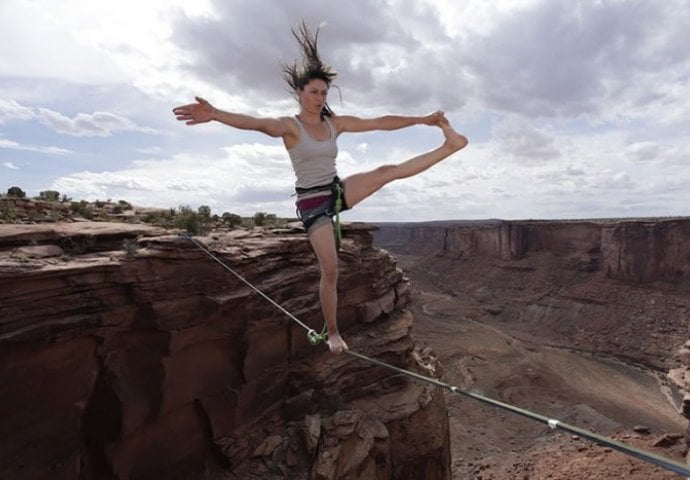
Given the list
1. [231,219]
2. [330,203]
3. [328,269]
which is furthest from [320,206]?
[231,219]

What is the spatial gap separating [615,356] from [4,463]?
42828 millimetres

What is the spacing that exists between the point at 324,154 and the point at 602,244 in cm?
5660

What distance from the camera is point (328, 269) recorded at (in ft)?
14.4

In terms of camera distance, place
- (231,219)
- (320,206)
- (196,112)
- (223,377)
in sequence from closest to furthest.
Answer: (196,112), (320,206), (223,377), (231,219)

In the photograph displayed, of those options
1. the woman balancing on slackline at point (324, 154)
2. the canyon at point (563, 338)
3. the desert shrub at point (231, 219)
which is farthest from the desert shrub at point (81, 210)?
the canyon at point (563, 338)

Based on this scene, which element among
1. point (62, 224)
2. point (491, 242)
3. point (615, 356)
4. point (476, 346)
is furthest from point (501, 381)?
point (491, 242)

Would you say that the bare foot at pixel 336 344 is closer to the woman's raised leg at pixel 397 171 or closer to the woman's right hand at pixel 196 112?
the woman's raised leg at pixel 397 171

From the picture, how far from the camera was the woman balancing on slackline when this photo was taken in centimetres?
411

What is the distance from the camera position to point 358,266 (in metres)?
15.7

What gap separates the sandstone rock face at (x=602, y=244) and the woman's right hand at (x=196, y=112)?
2156 inches

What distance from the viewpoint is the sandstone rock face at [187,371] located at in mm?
8438

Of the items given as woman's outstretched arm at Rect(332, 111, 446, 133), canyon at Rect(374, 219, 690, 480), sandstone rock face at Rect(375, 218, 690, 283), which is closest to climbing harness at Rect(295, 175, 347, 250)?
woman's outstretched arm at Rect(332, 111, 446, 133)

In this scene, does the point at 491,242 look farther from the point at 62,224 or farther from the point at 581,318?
the point at 62,224

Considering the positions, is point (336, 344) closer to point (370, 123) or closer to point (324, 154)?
point (324, 154)
